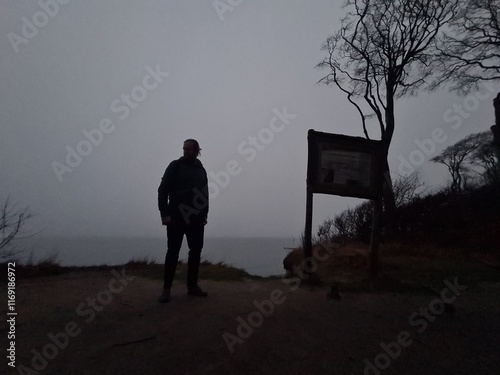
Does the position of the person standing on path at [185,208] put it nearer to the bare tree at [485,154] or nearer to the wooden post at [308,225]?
the wooden post at [308,225]

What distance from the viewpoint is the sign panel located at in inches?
198

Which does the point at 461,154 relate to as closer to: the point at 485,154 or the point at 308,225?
the point at 485,154

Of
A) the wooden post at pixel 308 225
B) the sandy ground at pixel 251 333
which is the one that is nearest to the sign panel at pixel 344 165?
the wooden post at pixel 308 225

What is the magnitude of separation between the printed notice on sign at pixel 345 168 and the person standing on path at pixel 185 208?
2093 mm

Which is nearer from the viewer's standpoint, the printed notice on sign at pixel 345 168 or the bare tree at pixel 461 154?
the printed notice on sign at pixel 345 168

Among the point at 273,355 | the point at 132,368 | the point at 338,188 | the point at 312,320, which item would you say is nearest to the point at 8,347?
the point at 132,368

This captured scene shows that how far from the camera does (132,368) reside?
2104mm

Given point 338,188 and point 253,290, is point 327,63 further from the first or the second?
point 253,290

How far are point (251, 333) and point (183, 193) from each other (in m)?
1.89

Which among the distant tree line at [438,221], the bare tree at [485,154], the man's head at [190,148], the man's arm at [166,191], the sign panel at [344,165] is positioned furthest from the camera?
the bare tree at [485,154]

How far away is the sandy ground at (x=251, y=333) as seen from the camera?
219 centimetres

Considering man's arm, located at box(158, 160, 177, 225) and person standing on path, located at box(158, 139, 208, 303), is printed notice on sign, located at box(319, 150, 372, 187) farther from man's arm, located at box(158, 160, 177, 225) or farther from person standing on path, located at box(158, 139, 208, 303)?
man's arm, located at box(158, 160, 177, 225)

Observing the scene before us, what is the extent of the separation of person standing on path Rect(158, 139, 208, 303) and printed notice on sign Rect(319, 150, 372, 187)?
209cm

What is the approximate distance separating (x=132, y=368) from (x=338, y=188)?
3.88 metres
